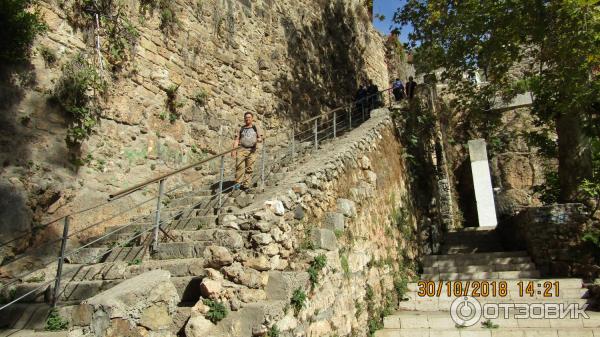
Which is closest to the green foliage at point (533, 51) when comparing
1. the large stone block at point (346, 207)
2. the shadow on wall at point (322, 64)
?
the shadow on wall at point (322, 64)

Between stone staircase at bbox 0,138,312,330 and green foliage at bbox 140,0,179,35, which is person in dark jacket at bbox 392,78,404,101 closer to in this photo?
green foliage at bbox 140,0,179,35

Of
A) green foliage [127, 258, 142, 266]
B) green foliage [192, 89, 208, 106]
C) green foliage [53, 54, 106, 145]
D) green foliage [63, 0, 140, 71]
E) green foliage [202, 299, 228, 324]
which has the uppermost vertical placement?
green foliage [63, 0, 140, 71]

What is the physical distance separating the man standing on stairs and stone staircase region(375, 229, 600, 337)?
2.84 metres

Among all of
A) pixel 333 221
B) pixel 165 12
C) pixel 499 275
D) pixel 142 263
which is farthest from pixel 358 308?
pixel 165 12

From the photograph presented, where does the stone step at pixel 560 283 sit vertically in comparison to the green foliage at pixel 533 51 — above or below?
below

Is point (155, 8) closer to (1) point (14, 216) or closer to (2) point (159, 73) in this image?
(2) point (159, 73)

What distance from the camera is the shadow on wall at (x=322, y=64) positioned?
11305 mm

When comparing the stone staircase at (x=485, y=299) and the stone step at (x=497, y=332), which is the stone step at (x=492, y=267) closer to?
the stone staircase at (x=485, y=299)

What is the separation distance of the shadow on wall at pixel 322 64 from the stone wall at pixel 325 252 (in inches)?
135

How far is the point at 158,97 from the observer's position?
734 centimetres

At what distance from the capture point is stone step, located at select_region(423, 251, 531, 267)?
8.14m

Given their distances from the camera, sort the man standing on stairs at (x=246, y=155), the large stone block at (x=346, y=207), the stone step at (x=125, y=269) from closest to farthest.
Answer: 1. the stone step at (x=125, y=269)
2. the large stone block at (x=346, y=207)
3. the man standing on stairs at (x=246, y=155)

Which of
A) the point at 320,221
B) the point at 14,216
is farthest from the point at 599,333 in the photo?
the point at 14,216

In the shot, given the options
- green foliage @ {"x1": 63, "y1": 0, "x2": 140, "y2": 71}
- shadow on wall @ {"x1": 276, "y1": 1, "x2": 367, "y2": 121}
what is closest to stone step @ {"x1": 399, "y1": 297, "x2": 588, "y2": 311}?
shadow on wall @ {"x1": 276, "y1": 1, "x2": 367, "y2": 121}
